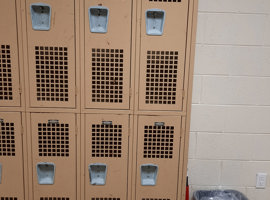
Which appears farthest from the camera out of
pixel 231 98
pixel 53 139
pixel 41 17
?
pixel 231 98

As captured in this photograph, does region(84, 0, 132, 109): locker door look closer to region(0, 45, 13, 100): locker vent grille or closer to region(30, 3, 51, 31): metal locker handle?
region(30, 3, 51, 31): metal locker handle

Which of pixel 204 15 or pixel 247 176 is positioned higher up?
pixel 204 15

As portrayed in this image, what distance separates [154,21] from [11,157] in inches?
46.3

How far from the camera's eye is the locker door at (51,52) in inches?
50.0

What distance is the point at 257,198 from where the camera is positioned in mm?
1870

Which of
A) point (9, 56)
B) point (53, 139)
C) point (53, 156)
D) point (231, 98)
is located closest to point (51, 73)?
point (9, 56)

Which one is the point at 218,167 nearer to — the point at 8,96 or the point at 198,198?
the point at 198,198

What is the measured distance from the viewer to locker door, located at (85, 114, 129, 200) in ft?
4.53

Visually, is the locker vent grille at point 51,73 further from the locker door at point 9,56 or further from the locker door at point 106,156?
the locker door at point 106,156

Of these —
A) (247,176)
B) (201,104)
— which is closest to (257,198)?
(247,176)

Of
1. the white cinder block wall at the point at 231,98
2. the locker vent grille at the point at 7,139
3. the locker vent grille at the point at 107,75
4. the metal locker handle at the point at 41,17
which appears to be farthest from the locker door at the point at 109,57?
the white cinder block wall at the point at 231,98

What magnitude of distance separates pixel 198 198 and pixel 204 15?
4.51 feet

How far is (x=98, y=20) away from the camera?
1.30 metres

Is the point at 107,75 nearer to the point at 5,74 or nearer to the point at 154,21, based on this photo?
the point at 154,21
